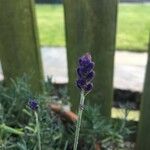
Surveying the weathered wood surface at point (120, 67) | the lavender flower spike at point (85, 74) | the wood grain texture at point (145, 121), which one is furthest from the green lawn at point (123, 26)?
the lavender flower spike at point (85, 74)

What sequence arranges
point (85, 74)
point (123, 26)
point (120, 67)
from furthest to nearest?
point (123, 26)
point (120, 67)
point (85, 74)

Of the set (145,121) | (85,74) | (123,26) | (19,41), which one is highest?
(85,74)

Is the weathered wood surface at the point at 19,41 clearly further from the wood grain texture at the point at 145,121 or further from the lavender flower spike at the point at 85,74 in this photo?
the lavender flower spike at the point at 85,74

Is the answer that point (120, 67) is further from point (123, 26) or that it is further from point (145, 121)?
point (145, 121)

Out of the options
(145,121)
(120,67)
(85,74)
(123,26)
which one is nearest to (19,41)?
(145,121)

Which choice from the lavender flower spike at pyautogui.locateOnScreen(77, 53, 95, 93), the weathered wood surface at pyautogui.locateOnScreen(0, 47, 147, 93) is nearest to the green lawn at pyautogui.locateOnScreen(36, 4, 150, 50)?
the weathered wood surface at pyautogui.locateOnScreen(0, 47, 147, 93)

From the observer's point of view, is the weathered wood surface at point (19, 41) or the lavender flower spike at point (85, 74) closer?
the lavender flower spike at point (85, 74)

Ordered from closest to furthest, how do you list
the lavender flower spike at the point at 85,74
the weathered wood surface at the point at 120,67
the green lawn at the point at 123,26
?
the lavender flower spike at the point at 85,74 < the weathered wood surface at the point at 120,67 < the green lawn at the point at 123,26

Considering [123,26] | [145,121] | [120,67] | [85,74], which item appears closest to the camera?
[85,74]

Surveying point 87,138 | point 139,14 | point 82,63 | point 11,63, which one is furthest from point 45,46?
point 82,63

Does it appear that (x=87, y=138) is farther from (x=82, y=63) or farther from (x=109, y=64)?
(x=82, y=63)
